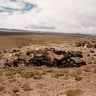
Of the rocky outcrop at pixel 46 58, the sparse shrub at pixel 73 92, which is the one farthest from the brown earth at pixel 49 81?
the rocky outcrop at pixel 46 58

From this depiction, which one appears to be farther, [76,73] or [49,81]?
[76,73]

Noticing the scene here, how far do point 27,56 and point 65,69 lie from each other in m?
6.66

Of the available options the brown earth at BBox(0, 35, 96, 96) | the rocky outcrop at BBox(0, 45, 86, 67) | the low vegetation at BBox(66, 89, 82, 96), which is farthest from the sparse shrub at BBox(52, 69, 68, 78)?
the low vegetation at BBox(66, 89, 82, 96)

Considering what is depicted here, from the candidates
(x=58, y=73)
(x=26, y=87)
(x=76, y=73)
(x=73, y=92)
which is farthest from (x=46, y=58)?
(x=73, y=92)

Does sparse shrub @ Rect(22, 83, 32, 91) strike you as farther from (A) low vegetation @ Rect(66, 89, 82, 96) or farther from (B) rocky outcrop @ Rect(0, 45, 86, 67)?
(B) rocky outcrop @ Rect(0, 45, 86, 67)

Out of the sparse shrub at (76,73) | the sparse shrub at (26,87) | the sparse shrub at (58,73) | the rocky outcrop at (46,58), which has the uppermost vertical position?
the rocky outcrop at (46,58)

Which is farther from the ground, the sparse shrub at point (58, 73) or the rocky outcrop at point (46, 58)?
the rocky outcrop at point (46, 58)

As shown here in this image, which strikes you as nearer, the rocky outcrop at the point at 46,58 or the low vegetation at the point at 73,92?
the low vegetation at the point at 73,92

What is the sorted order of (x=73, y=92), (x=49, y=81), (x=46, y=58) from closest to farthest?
(x=73, y=92), (x=49, y=81), (x=46, y=58)

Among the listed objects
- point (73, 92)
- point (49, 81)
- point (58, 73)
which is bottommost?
point (73, 92)

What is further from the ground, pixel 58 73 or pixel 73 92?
pixel 58 73

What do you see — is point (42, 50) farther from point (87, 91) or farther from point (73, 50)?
point (87, 91)

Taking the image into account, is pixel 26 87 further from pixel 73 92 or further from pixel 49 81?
pixel 73 92

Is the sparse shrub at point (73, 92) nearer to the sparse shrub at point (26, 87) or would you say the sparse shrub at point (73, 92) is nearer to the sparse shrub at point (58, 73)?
the sparse shrub at point (26, 87)
